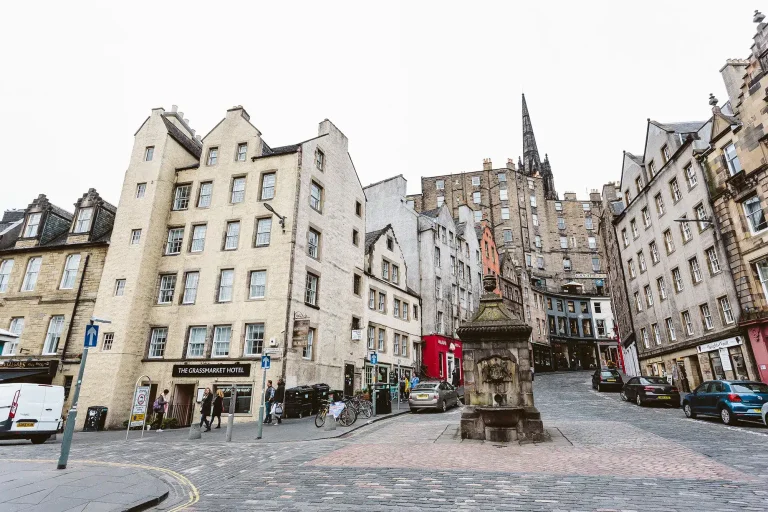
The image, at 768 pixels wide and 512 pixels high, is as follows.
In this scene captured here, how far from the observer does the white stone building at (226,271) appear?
21891mm

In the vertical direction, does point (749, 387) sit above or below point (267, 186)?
below

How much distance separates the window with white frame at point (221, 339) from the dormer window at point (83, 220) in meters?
12.4

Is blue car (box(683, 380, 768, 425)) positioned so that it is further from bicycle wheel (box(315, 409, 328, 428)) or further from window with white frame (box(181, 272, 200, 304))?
window with white frame (box(181, 272, 200, 304))

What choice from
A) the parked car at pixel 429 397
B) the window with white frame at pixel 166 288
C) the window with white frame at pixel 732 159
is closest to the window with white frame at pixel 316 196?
the window with white frame at pixel 166 288

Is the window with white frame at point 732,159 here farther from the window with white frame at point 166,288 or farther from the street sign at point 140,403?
the window with white frame at point 166,288

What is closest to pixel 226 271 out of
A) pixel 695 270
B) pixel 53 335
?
pixel 53 335

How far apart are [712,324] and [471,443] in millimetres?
20623

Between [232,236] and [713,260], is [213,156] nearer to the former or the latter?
[232,236]

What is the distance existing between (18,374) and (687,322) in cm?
4013

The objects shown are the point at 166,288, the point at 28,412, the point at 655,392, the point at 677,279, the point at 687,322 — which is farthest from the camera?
the point at 677,279

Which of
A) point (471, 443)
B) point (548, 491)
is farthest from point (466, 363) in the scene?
point (548, 491)

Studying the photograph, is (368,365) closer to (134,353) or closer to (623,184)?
(134,353)

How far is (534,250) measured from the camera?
223 feet

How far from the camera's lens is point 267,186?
2525 centimetres
